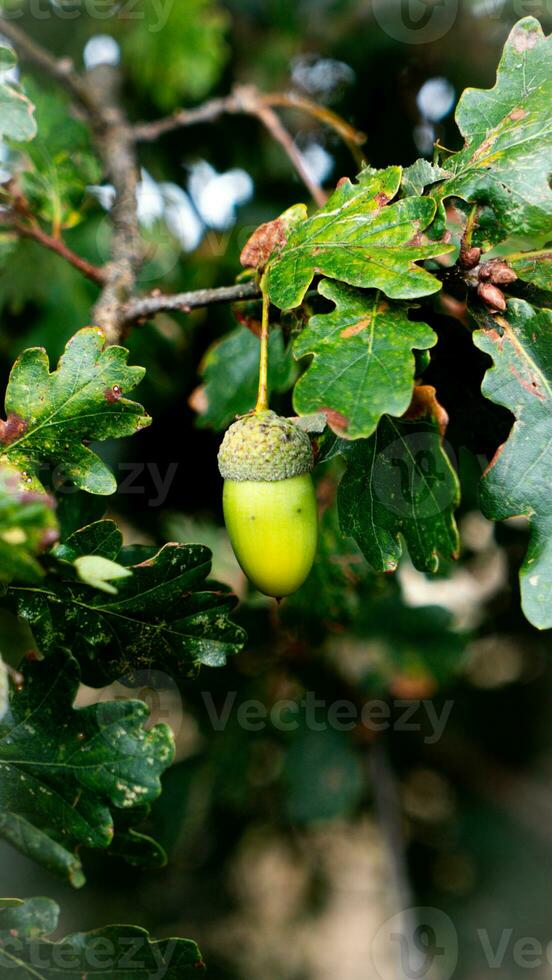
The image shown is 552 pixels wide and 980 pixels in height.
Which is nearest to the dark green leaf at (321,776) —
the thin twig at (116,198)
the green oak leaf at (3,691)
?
the thin twig at (116,198)

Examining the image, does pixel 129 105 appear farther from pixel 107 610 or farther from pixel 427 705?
pixel 427 705

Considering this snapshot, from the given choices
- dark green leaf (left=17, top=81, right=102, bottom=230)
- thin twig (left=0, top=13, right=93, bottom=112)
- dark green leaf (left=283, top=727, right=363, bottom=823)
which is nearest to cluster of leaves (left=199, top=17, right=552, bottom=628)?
dark green leaf (left=17, top=81, right=102, bottom=230)

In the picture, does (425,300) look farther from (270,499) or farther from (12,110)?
(12,110)

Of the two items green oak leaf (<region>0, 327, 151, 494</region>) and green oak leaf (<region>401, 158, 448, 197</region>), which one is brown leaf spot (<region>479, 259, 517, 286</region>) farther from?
green oak leaf (<region>0, 327, 151, 494</region>)

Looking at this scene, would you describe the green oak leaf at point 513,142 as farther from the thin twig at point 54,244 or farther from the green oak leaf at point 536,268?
the thin twig at point 54,244

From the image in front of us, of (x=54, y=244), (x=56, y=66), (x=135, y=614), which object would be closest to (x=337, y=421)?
(x=135, y=614)

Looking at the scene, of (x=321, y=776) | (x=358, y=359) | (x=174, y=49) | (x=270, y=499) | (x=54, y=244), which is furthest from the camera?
(x=321, y=776)
